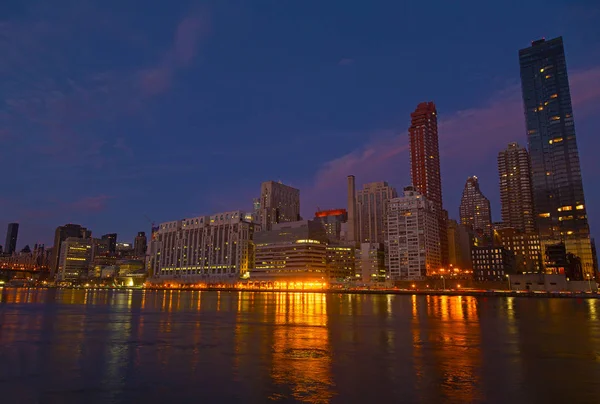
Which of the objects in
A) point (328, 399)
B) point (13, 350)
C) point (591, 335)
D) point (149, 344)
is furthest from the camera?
point (591, 335)

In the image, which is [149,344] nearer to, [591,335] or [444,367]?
[444,367]

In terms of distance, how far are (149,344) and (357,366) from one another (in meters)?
19.6

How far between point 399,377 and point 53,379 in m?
19.7

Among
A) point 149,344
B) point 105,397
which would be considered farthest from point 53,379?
point 149,344

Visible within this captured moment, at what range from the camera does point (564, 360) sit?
32.5m

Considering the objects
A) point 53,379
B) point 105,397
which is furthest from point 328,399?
point 53,379

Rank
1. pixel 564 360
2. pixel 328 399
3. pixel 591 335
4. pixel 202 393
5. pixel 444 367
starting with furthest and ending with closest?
pixel 591 335 → pixel 564 360 → pixel 444 367 → pixel 202 393 → pixel 328 399

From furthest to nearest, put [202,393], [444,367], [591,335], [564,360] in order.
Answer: [591,335], [564,360], [444,367], [202,393]

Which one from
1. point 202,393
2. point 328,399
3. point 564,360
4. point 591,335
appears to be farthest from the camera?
point 591,335

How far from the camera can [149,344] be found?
39469 mm

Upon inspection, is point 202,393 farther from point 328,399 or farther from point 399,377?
point 399,377

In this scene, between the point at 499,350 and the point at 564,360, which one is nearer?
the point at 564,360

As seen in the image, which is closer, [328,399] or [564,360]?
[328,399]

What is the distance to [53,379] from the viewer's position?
2588cm
